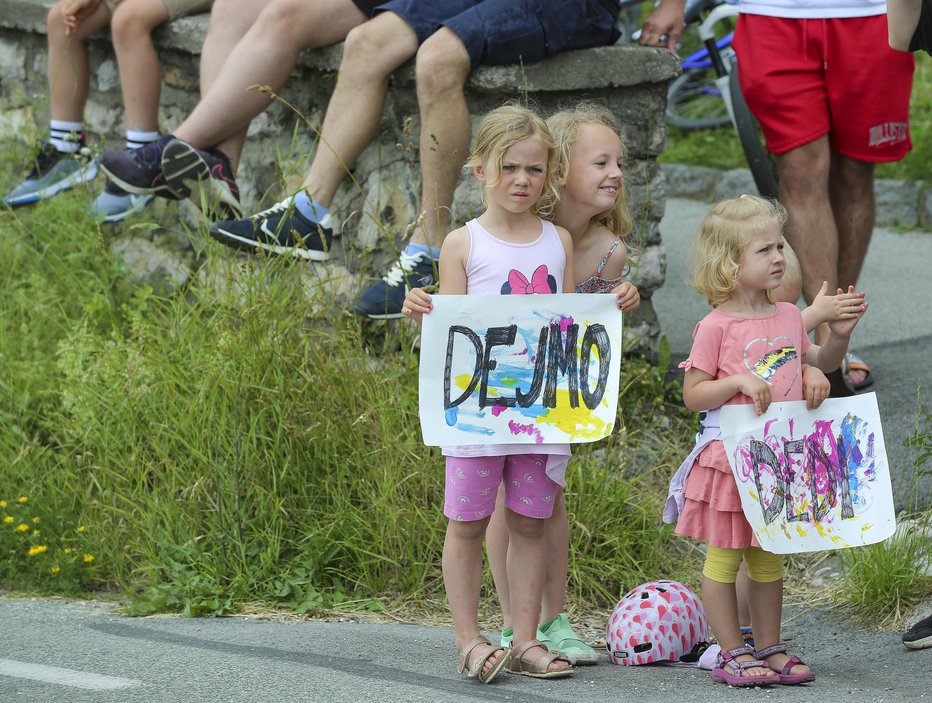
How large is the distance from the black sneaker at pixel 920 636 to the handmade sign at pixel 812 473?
32 cm

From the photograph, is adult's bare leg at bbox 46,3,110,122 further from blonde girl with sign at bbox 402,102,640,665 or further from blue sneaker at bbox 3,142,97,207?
blonde girl with sign at bbox 402,102,640,665

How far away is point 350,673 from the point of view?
9.66 feet

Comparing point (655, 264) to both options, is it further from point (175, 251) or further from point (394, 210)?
point (175, 251)

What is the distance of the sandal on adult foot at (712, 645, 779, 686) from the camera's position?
2.88 meters

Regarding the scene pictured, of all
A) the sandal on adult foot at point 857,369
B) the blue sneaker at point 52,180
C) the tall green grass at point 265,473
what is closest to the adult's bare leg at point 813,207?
the sandal on adult foot at point 857,369

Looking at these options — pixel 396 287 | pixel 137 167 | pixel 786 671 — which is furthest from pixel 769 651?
pixel 137 167

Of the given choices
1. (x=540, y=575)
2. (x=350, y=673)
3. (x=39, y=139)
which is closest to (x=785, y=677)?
(x=540, y=575)

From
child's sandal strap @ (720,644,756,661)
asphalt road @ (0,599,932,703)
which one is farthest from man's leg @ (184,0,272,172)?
child's sandal strap @ (720,644,756,661)

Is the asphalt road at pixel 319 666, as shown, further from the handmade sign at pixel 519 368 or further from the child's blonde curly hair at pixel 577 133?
the child's blonde curly hair at pixel 577 133

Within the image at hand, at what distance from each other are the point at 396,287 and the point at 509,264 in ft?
3.68

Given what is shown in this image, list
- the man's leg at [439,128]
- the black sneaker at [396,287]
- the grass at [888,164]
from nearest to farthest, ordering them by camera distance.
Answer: the black sneaker at [396,287] < the man's leg at [439,128] < the grass at [888,164]

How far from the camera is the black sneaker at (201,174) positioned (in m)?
4.64

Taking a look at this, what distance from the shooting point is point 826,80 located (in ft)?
15.0

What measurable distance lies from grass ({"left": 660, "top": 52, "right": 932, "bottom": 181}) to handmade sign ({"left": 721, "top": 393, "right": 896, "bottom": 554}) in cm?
488
